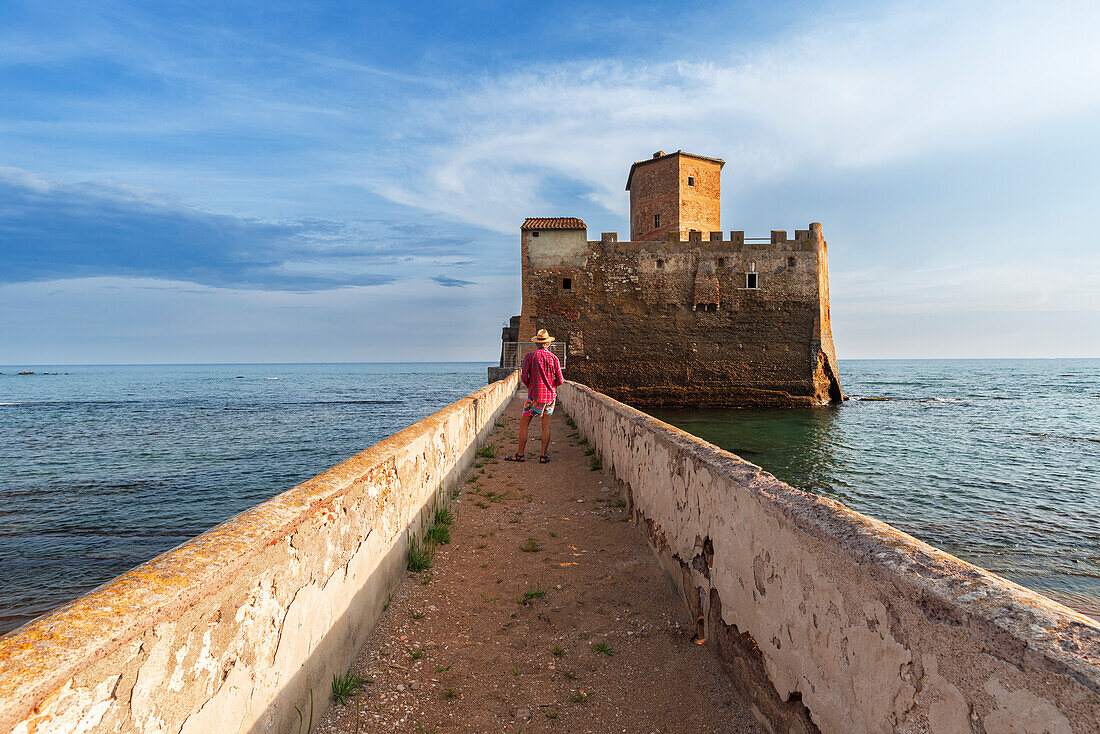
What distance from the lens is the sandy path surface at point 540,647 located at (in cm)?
258

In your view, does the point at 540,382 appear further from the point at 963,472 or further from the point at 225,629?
the point at 963,472

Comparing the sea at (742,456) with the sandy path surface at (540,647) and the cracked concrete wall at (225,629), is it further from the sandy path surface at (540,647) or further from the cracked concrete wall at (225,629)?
the cracked concrete wall at (225,629)

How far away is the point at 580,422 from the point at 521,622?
6.88 metres

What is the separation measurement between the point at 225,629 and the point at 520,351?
26912 millimetres

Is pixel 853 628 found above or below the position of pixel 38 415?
above

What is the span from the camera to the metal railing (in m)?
26.1

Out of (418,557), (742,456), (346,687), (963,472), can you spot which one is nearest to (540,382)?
(418,557)

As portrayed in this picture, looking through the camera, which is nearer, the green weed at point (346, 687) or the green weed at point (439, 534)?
the green weed at point (346, 687)

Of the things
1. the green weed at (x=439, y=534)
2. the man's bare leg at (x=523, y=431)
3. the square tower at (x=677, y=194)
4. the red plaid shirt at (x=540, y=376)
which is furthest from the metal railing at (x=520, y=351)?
the green weed at (x=439, y=534)

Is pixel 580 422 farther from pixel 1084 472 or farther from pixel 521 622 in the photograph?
pixel 1084 472

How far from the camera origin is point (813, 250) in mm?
25469

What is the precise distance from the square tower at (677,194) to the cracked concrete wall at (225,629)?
2700 centimetres

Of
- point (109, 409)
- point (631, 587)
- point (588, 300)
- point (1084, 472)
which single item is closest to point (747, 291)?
point (588, 300)

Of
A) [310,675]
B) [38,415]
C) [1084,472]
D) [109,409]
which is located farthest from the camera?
[109,409]
